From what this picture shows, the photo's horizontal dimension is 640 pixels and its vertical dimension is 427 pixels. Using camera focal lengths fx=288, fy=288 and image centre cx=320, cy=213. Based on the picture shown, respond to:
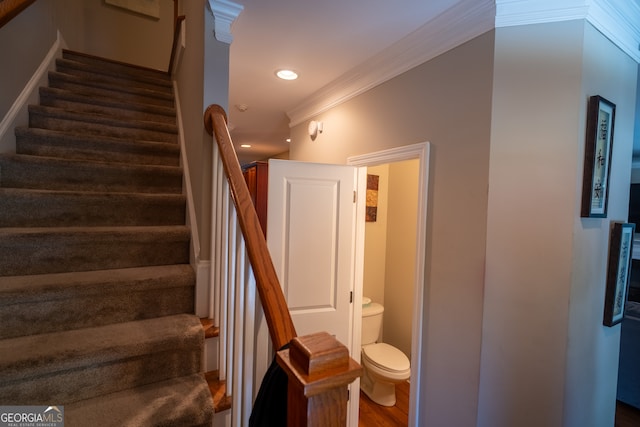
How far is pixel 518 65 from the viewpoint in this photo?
1.37 m

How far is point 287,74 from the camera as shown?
91.9 inches

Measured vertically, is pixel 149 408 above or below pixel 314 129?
below

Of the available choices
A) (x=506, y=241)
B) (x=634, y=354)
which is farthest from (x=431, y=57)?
(x=634, y=354)

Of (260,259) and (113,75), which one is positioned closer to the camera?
(260,259)

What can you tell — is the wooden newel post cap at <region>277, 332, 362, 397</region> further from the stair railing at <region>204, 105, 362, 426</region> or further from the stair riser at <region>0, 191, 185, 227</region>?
the stair riser at <region>0, 191, 185, 227</region>

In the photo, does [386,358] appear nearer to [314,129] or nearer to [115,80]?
[314,129]

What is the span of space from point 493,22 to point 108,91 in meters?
2.90

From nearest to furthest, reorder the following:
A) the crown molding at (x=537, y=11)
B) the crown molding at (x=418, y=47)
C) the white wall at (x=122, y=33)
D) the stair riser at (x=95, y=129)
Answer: the crown molding at (x=537, y=11) → the crown molding at (x=418, y=47) → the stair riser at (x=95, y=129) → the white wall at (x=122, y=33)

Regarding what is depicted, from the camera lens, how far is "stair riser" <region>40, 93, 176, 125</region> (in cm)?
213

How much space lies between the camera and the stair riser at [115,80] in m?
2.50

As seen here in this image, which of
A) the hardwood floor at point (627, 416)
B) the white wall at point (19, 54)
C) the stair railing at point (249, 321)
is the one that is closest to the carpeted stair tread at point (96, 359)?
the stair railing at point (249, 321)

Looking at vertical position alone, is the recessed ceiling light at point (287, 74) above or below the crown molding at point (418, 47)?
above

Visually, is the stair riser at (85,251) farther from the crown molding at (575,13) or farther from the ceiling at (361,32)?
the crown molding at (575,13)

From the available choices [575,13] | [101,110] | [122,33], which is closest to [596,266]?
[575,13]
